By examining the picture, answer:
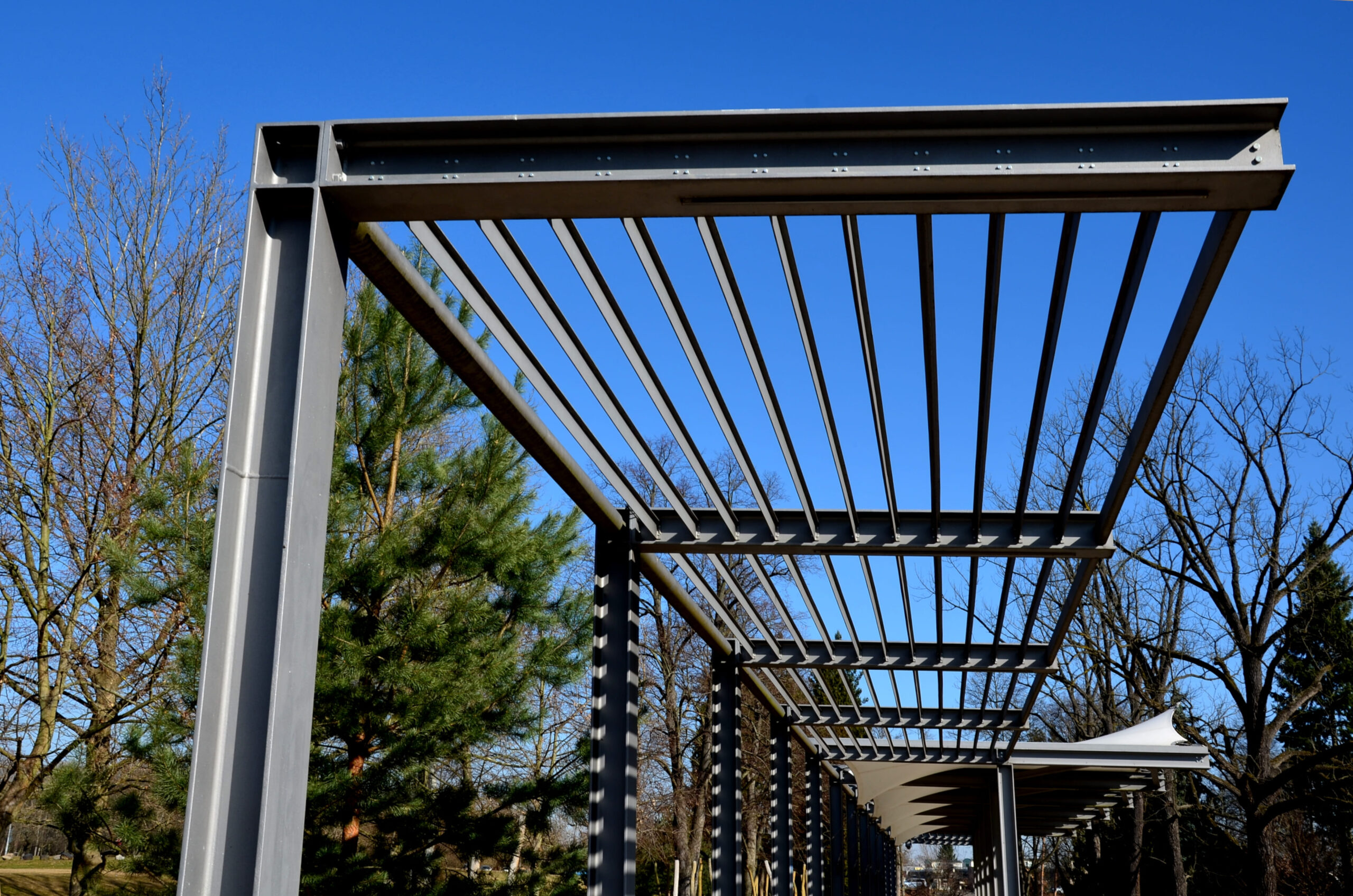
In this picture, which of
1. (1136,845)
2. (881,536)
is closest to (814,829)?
(881,536)

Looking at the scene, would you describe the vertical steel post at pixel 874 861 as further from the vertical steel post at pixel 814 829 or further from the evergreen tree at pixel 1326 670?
the vertical steel post at pixel 814 829

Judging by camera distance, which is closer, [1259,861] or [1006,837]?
[1006,837]

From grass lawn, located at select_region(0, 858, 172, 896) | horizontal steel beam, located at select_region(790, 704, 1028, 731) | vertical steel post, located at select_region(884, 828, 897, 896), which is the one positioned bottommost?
vertical steel post, located at select_region(884, 828, 897, 896)

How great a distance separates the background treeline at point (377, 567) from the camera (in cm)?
976

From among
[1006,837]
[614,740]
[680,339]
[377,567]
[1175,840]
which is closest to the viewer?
[680,339]

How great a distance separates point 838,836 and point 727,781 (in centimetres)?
934

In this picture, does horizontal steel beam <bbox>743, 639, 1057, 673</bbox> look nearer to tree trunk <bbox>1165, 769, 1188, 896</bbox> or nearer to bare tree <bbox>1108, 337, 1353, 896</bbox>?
bare tree <bbox>1108, 337, 1353, 896</bbox>

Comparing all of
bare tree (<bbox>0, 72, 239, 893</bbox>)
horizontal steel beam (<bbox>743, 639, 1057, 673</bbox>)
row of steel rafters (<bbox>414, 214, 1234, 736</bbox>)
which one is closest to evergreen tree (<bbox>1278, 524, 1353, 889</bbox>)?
horizontal steel beam (<bbox>743, 639, 1057, 673</bbox>)

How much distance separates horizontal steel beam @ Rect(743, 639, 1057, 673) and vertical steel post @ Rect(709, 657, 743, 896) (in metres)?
0.28

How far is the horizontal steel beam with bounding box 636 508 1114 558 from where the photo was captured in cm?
703

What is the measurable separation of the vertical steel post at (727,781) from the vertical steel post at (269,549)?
22.3ft

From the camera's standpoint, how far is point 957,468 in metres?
7.41

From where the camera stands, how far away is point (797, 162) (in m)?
3.28

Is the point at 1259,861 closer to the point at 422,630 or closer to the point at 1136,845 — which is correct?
the point at 1136,845
